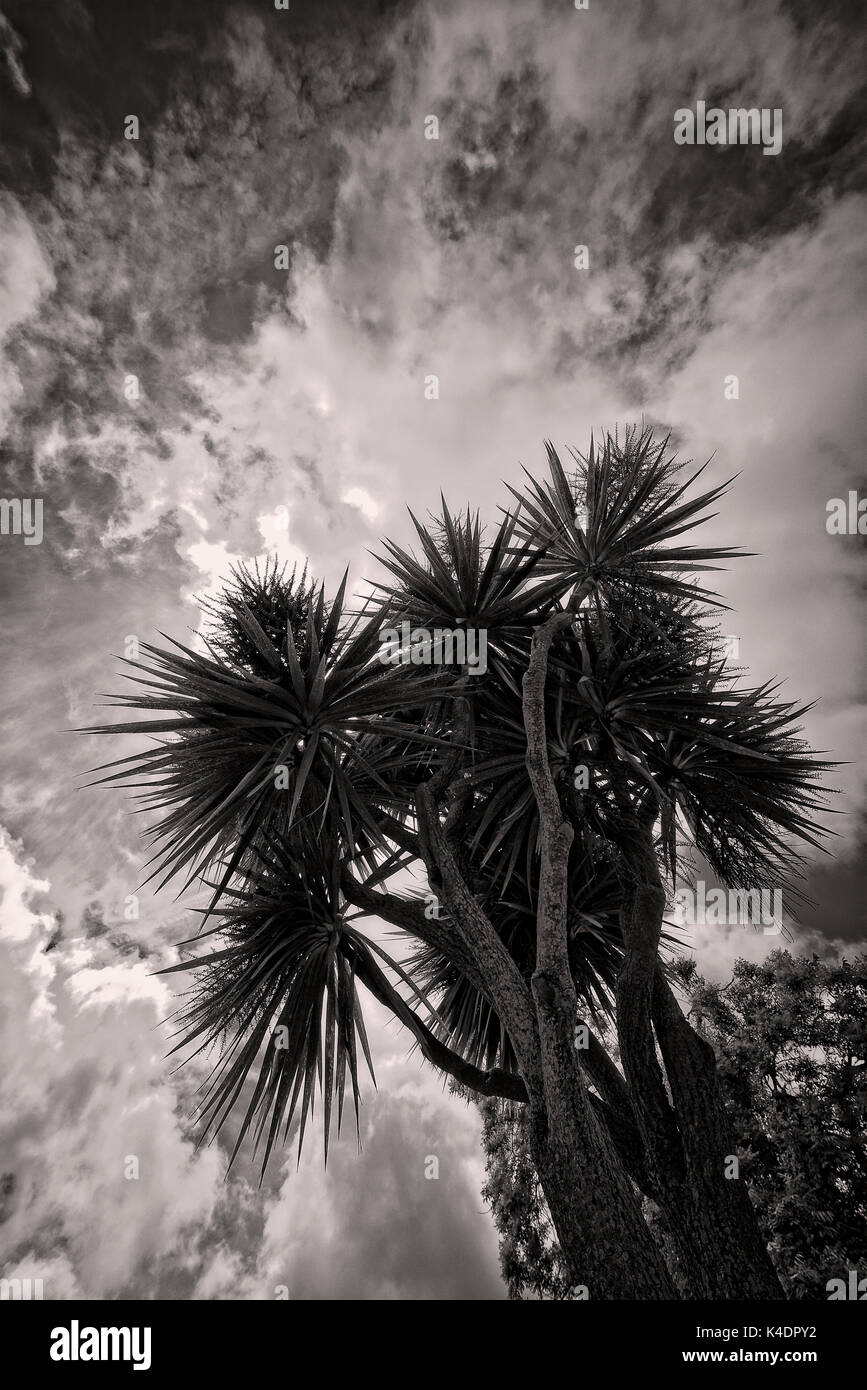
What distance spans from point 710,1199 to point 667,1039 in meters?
0.64

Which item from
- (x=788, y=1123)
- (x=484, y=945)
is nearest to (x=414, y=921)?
(x=484, y=945)

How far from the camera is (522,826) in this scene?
12.7ft

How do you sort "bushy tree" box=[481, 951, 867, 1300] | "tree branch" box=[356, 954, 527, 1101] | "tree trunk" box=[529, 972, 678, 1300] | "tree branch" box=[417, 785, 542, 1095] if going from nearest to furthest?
"tree trunk" box=[529, 972, 678, 1300]
"tree branch" box=[417, 785, 542, 1095]
"tree branch" box=[356, 954, 527, 1101]
"bushy tree" box=[481, 951, 867, 1300]

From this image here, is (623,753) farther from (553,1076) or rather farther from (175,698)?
(175,698)

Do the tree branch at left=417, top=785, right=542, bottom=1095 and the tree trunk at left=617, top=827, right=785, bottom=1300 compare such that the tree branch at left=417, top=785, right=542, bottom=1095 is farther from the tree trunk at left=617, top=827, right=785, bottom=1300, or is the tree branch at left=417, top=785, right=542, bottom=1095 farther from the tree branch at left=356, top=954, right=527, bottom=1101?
the tree trunk at left=617, top=827, right=785, bottom=1300

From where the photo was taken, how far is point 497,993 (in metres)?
2.70

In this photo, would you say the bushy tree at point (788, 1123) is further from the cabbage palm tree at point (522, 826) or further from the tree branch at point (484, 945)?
the tree branch at point (484, 945)

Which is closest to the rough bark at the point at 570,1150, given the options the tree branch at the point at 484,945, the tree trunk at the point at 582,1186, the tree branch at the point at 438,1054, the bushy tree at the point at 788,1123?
the tree trunk at the point at 582,1186

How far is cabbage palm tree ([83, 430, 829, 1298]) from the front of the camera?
8.38 feet

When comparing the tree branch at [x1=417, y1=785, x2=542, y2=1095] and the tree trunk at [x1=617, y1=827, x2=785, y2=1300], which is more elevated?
the tree branch at [x1=417, y1=785, x2=542, y2=1095]
